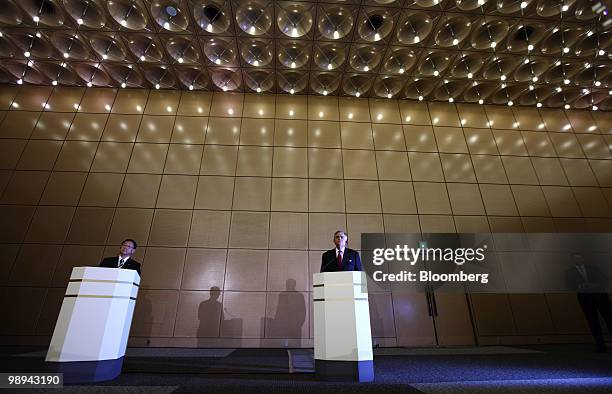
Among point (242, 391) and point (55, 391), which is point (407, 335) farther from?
point (55, 391)

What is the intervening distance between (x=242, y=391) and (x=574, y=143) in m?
9.15

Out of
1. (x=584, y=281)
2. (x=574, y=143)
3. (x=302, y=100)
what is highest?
(x=302, y=100)

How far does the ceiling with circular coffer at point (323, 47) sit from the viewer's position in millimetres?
5117

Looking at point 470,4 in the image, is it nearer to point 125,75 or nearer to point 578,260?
point 578,260

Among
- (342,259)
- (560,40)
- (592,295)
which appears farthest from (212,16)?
(592,295)

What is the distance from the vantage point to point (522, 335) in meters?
5.10

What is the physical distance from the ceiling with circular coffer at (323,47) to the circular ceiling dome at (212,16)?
0.02m

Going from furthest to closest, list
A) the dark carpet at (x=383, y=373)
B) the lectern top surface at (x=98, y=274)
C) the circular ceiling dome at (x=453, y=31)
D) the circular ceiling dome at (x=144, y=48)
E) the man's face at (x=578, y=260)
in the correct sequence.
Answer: the circular ceiling dome at (x=144, y=48), the circular ceiling dome at (x=453, y=31), the man's face at (x=578, y=260), the lectern top surface at (x=98, y=274), the dark carpet at (x=383, y=373)

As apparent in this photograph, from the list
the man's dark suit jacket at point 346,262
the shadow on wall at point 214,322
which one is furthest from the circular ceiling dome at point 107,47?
the man's dark suit jacket at point 346,262

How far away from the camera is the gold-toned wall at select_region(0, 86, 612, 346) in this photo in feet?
16.4

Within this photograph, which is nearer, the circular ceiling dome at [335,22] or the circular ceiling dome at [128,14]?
the circular ceiling dome at [128,14]

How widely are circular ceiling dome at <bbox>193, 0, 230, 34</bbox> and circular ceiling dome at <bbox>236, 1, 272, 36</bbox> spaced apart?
0.27 meters

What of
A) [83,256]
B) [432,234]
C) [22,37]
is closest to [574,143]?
[432,234]

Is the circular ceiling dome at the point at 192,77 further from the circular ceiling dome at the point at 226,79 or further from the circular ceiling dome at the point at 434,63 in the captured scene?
the circular ceiling dome at the point at 434,63
